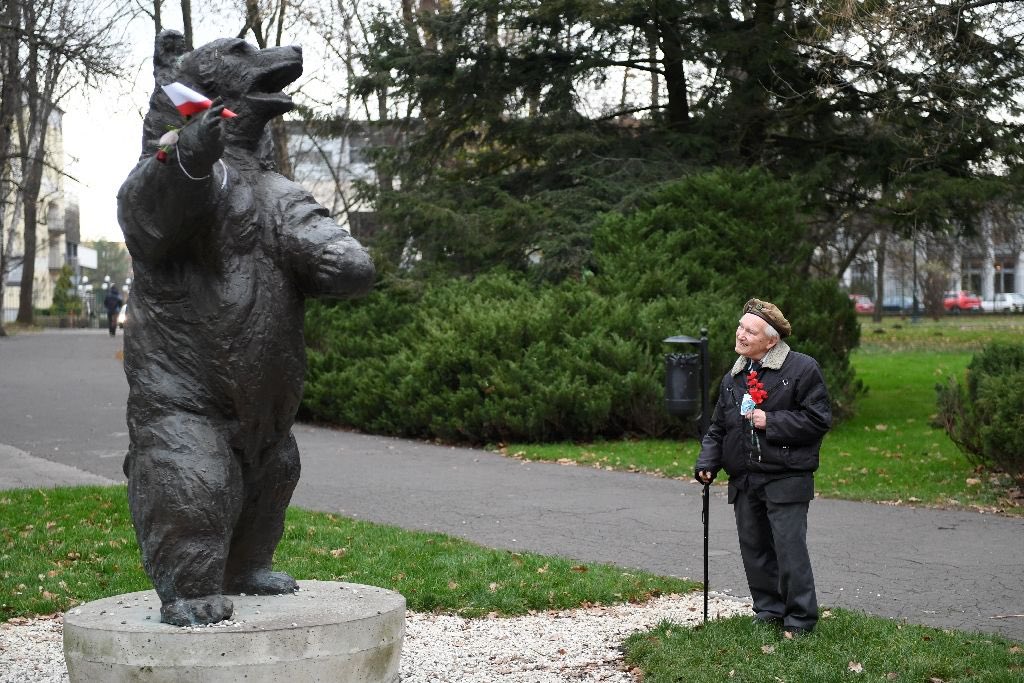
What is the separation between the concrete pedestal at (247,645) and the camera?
174 inches

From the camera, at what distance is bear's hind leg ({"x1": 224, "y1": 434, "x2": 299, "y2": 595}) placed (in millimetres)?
4969

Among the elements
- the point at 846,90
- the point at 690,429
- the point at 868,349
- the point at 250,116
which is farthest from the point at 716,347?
the point at 868,349

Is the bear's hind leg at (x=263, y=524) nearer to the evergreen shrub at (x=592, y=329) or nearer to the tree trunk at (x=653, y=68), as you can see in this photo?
the evergreen shrub at (x=592, y=329)

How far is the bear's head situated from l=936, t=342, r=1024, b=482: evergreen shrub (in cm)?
814

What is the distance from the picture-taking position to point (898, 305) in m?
75.6

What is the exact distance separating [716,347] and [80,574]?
915cm

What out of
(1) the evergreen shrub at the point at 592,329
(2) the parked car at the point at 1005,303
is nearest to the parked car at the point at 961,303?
(2) the parked car at the point at 1005,303

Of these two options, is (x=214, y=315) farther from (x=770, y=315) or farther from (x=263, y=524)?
(x=770, y=315)

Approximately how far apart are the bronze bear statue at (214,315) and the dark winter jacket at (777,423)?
2.47 meters

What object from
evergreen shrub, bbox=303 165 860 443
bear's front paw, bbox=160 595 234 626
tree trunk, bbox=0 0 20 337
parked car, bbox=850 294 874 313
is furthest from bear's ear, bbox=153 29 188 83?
parked car, bbox=850 294 874 313

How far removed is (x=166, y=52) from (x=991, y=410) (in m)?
8.66

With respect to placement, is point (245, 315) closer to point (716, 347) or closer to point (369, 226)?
point (716, 347)

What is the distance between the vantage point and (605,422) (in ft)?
52.2

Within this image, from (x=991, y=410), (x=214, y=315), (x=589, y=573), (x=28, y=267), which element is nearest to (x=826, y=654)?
(x=589, y=573)
